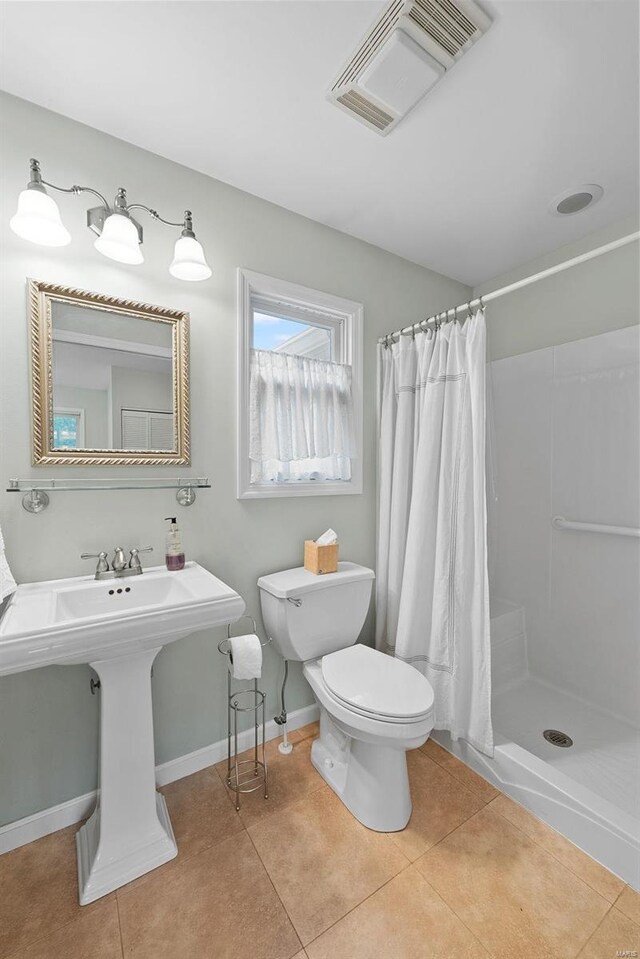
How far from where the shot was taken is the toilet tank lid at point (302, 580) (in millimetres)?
1604

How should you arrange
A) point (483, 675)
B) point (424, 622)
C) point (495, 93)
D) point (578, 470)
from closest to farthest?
point (495, 93), point (483, 675), point (424, 622), point (578, 470)

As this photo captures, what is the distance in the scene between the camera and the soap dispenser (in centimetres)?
148

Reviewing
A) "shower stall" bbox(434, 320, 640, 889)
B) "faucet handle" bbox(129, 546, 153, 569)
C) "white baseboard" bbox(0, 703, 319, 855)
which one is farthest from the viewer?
"shower stall" bbox(434, 320, 640, 889)

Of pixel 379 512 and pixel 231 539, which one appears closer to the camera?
pixel 231 539

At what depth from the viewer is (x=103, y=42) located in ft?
3.76

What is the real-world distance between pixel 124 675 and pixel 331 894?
0.90 meters

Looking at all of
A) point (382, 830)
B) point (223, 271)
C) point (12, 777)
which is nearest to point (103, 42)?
point (223, 271)

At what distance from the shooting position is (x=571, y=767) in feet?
5.22

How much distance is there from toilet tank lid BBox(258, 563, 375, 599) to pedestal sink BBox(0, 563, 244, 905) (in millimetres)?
323

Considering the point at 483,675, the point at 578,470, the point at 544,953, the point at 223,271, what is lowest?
the point at 544,953

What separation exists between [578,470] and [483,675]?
1169 mm

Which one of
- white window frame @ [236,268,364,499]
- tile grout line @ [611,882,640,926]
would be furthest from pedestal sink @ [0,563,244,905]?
tile grout line @ [611,882,640,926]

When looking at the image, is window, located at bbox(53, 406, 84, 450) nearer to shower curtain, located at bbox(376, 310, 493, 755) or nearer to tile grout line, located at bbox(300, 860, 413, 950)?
shower curtain, located at bbox(376, 310, 493, 755)

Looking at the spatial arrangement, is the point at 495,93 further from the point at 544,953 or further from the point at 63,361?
the point at 544,953
